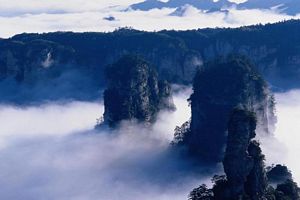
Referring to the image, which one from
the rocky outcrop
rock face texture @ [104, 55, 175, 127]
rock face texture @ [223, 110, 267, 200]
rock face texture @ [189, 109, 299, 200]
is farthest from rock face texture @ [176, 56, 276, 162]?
rock face texture @ [223, 110, 267, 200]

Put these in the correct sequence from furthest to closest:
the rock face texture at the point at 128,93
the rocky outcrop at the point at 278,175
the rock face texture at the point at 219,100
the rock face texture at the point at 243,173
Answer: the rock face texture at the point at 128,93
the rock face texture at the point at 219,100
the rocky outcrop at the point at 278,175
the rock face texture at the point at 243,173

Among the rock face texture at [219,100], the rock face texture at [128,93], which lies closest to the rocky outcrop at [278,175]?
the rock face texture at [219,100]

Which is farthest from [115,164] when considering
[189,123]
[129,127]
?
[189,123]

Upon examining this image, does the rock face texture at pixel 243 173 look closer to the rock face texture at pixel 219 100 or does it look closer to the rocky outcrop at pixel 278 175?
the rocky outcrop at pixel 278 175

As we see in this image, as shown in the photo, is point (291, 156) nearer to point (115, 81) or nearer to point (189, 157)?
point (189, 157)

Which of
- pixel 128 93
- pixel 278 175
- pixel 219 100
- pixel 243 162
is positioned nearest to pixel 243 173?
pixel 243 162

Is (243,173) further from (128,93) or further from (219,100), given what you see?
(128,93)
